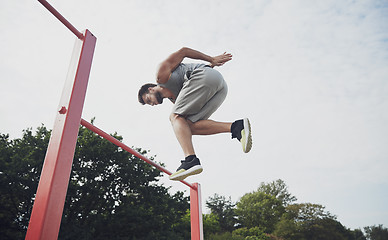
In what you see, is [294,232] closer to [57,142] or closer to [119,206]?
[119,206]

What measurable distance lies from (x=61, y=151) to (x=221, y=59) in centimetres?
130

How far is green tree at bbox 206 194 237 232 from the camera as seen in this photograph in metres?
23.7

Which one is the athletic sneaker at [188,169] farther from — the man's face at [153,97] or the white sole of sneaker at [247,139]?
the man's face at [153,97]

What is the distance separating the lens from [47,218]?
3.08 ft

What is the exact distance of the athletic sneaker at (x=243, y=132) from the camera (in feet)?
5.51

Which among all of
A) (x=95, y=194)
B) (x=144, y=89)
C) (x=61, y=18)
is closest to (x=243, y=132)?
(x=144, y=89)

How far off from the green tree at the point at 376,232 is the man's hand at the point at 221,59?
37.2 metres

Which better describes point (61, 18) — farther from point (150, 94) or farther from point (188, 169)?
point (188, 169)

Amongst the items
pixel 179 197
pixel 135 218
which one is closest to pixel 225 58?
pixel 135 218

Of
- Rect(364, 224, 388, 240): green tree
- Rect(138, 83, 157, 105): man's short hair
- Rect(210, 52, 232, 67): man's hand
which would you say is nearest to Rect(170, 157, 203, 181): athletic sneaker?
Rect(138, 83, 157, 105): man's short hair

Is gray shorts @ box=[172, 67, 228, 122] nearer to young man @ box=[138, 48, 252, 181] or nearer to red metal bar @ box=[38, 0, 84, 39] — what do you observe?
young man @ box=[138, 48, 252, 181]

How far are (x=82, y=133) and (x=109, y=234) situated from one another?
200 inches

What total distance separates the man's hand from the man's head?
0.45 meters

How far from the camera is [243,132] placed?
172cm
